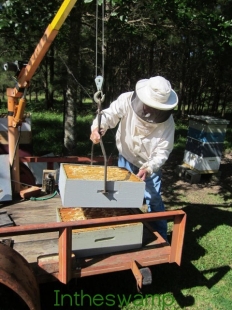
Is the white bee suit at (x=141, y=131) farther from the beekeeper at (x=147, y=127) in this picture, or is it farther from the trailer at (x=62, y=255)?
the trailer at (x=62, y=255)

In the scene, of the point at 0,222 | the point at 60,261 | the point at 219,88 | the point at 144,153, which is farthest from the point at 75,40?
the point at 219,88

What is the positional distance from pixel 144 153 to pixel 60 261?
1.39 meters

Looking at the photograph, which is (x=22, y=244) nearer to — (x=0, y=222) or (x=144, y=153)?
(x=0, y=222)

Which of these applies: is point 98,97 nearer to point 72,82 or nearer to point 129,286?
point 129,286

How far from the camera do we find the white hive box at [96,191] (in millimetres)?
2148

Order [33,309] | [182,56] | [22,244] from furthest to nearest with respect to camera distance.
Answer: [182,56] → [22,244] → [33,309]

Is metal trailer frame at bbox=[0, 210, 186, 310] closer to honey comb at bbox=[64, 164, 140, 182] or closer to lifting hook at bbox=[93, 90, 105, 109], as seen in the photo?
honey comb at bbox=[64, 164, 140, 182]

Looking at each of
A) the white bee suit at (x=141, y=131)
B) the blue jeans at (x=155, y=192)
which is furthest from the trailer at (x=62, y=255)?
the white bee suit at (x=141, y=131)

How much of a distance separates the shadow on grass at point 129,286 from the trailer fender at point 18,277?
0.79m

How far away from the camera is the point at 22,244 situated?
246 cm

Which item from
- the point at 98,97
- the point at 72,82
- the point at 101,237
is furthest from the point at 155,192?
the point at 72,82

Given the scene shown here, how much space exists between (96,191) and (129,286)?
125 cm

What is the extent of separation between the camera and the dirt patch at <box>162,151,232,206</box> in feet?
17.4

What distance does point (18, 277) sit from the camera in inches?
Answer: 71.1
